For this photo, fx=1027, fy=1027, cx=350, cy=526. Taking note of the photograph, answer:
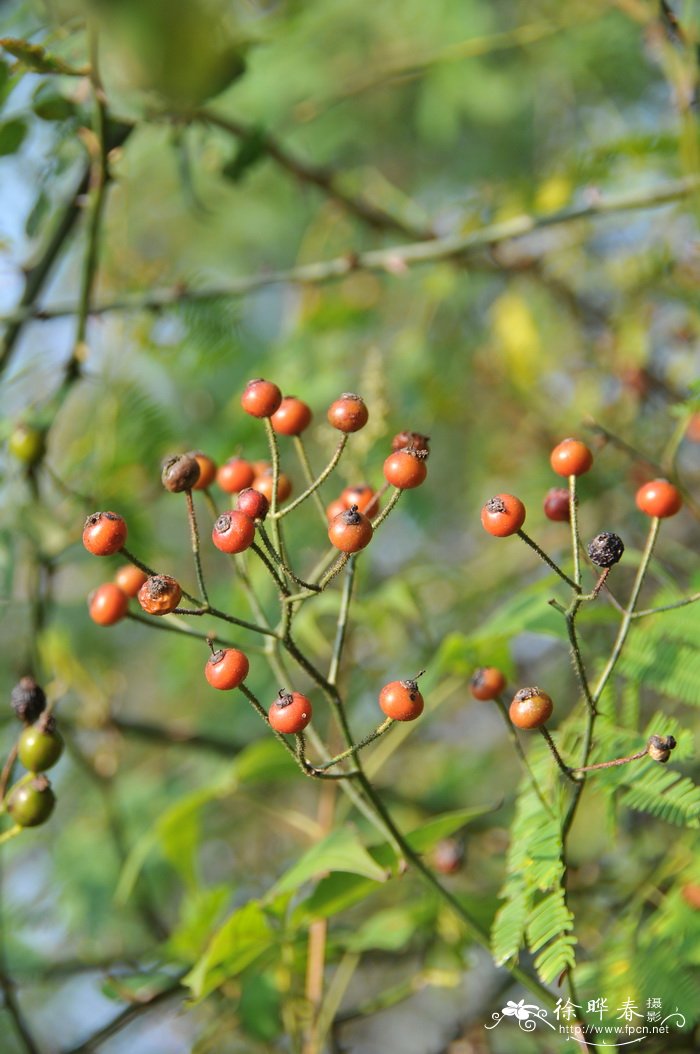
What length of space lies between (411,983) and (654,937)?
0.50m

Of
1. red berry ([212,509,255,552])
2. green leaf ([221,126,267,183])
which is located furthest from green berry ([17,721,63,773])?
green leaf ([221,126,267,183])

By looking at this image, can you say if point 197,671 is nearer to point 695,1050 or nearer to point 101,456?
point 101,456

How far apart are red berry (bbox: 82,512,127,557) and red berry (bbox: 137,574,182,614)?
8 centimetres

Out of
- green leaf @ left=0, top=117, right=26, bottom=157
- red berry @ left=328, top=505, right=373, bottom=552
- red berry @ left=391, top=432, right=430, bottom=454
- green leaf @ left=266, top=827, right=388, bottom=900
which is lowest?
green leaf @ left=266, top=827, right=388, bottom=900

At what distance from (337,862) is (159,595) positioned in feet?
1.26

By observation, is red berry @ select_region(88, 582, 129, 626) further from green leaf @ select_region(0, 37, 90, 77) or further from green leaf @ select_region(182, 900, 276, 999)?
green leaf @ select_region(0, 37, 90, 77)

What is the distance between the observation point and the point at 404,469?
1032 mm

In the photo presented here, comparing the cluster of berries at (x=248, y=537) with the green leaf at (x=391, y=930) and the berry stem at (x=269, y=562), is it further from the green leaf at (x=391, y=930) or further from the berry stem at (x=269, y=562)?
the green leaf at (x=391, y=930)

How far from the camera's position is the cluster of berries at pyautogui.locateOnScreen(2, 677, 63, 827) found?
120cm

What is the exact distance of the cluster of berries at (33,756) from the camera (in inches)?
47.3

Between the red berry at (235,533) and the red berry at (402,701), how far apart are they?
19cm

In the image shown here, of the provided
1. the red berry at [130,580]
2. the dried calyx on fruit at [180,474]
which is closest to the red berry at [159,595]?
the dried calyx on fruit at [180,474]

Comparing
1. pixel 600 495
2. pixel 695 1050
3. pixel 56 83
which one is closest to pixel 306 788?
pixel 600 495

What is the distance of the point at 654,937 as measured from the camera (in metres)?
1.37
